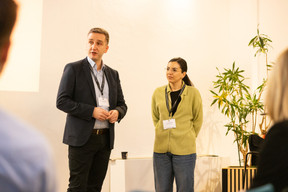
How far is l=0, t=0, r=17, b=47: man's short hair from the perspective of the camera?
66 centimetres

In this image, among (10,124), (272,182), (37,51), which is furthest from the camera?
(37,51)

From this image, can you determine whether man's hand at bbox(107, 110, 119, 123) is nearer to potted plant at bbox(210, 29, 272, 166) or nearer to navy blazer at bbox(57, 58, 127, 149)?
navy blazer at bbox(57, 58, 127, 149)

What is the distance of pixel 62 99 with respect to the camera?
3.05m

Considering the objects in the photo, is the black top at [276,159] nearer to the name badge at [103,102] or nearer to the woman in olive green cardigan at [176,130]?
the name badge at [103,102]

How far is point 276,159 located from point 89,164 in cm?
195

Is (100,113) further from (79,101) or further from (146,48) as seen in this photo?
(146,48)

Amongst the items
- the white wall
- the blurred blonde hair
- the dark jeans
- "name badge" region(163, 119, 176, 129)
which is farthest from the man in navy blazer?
the blurred blonde hair

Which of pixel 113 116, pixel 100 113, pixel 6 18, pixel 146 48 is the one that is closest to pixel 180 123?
pixel 113 116

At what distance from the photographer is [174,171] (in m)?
3.58

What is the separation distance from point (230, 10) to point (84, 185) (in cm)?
421

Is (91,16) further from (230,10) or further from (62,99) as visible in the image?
(230,10)

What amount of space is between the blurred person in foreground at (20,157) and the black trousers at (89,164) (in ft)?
7.67

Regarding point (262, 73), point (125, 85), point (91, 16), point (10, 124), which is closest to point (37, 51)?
point (91, 16)

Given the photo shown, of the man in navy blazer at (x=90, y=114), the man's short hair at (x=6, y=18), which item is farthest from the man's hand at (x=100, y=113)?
the man's short hair at (x=6, y=18)
